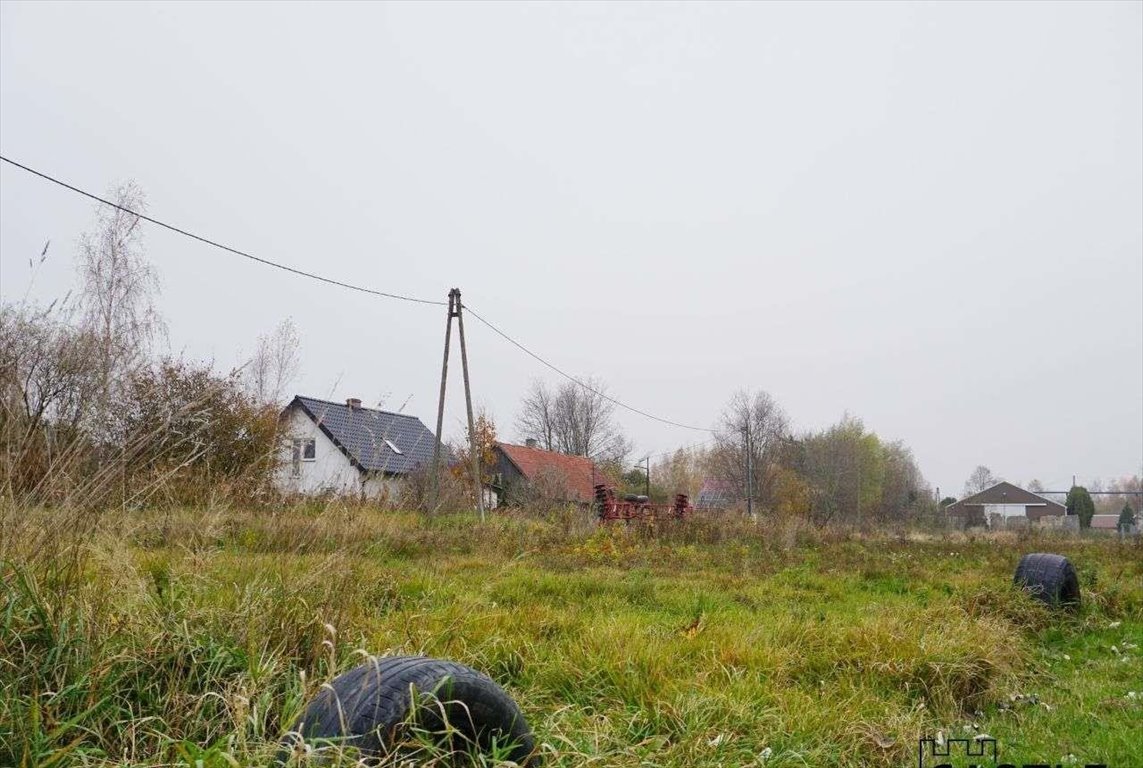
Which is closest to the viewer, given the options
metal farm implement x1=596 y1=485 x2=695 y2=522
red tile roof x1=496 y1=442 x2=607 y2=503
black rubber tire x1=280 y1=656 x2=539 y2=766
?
black rubber tire x1=280 y1=656 x2=539 y2=766

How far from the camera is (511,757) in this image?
7.70 ft

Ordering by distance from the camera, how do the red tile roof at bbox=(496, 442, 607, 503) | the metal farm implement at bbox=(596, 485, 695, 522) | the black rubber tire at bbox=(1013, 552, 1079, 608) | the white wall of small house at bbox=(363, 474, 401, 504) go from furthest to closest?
the red tile roof at bbox=(496, 442, 607, 503) < the metal farm implement at bbox=(596, 485, 695, 522) < the black rubber tire at bbox=(1013, 552, 1079, 608) < the white wall of small house at bbox=(363, 474, 401, 504)

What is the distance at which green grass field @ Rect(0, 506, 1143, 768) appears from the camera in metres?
2.42

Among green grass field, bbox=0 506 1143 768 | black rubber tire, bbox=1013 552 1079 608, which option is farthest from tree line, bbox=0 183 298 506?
black rubber tire, bbox=1013 552 1079 608

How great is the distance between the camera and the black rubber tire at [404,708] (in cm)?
209

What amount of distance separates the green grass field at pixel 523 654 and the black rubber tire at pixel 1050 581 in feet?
0.82

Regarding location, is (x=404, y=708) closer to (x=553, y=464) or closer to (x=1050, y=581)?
(x=1050, y=581)

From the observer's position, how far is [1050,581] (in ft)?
24.1

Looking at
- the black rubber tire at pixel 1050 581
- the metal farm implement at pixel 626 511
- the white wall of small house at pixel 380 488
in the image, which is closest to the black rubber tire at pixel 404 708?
the white wall of small house at pixel 380 488

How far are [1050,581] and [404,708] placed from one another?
24.4ft

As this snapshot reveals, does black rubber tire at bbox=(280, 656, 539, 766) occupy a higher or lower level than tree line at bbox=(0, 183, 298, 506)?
lower

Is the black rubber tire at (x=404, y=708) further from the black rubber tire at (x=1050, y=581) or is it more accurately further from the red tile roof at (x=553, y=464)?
the red tile roof at (x=553, y=464)

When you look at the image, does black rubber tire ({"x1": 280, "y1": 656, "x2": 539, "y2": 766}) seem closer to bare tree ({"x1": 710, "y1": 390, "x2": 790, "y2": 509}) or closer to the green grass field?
the green grass field

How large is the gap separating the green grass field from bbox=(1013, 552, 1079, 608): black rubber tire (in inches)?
9.8
